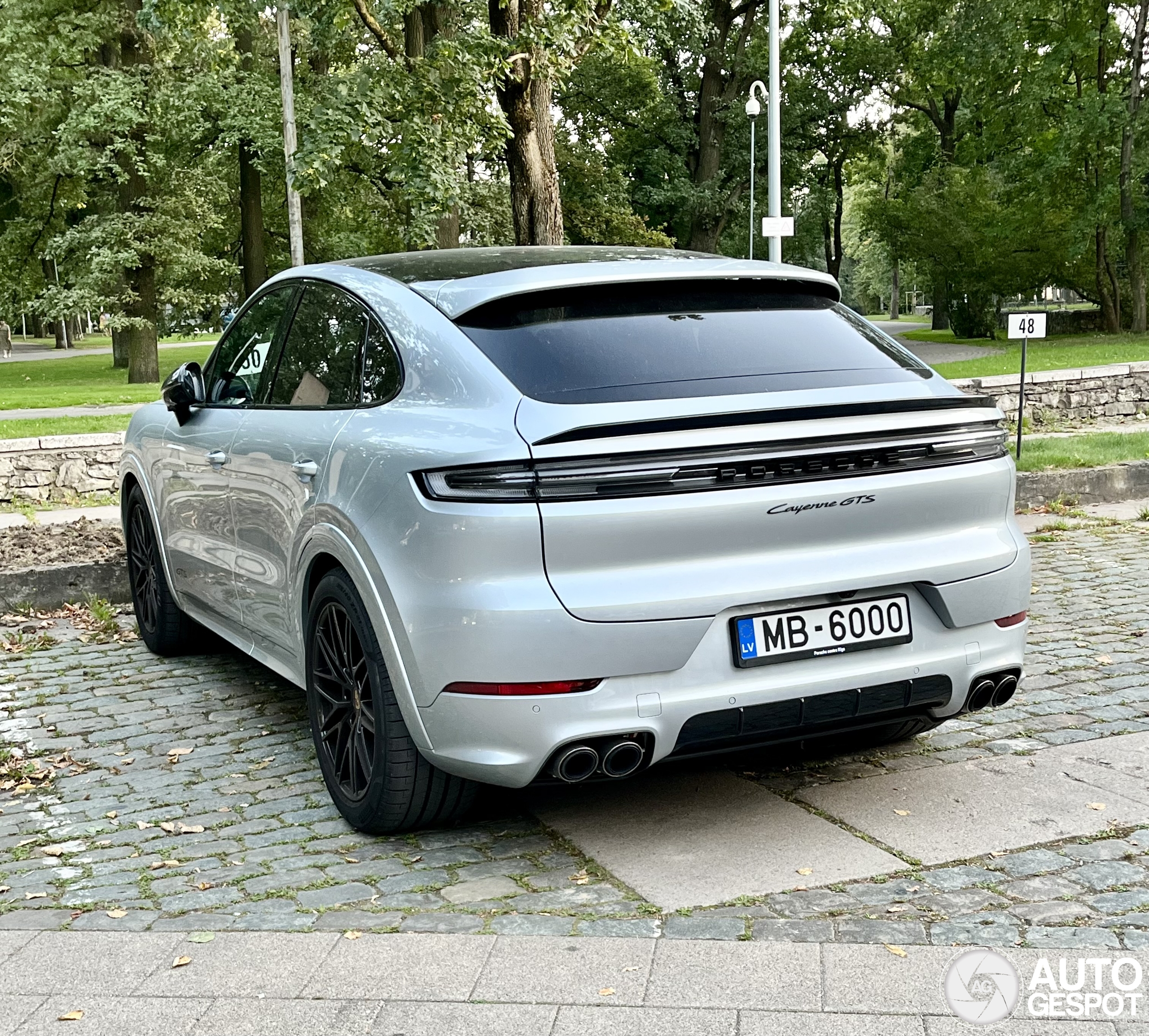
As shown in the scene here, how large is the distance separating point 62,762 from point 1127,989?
3762 millimetres

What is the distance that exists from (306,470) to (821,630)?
5.51ft

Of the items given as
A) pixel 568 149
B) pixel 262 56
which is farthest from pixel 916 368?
pixel 568 149

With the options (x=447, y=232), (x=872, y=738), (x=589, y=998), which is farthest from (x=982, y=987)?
(x=447, y=232)

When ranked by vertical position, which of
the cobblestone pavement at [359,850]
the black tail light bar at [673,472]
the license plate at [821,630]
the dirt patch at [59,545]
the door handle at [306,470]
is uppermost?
the black tail light bar at [673,472]

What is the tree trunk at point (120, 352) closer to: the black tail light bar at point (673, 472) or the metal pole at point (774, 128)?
the metal pole at point (774, 128)

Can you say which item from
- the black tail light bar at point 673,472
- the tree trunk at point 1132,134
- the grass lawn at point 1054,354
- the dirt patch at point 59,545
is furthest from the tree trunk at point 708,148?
the black tail light bar at point 673,472

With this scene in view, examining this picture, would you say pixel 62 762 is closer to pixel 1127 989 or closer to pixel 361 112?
pixel 1127 989

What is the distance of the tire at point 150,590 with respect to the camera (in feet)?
22.3

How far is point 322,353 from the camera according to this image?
4930mm

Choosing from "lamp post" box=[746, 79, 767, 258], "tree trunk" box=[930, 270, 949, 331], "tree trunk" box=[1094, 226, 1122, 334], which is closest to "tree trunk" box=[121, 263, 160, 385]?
"lamp post" box=[746, 79, 767, 258]

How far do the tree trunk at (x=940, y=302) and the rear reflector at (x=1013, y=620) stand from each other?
45.4m

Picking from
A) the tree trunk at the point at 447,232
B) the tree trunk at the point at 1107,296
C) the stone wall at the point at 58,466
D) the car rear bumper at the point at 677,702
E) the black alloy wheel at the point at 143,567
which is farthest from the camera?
the tree trunk at the point at 1107,296

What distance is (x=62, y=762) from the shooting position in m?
5.34

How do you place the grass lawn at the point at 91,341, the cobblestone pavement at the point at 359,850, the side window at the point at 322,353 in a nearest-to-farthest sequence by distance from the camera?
1. the cobblestone pavement at the point at 359,850
2. the side window at the point at 322,353
3. the grass lawn at the point at 91,341
